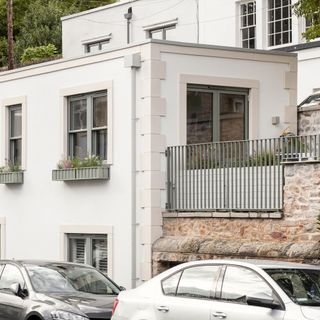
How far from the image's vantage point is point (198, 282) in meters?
12.8

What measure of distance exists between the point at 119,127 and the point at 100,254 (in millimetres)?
2720

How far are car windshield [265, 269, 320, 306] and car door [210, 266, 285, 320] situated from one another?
19 cm

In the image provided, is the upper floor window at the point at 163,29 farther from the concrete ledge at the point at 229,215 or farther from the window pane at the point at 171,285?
the window pane at the point at 171,285

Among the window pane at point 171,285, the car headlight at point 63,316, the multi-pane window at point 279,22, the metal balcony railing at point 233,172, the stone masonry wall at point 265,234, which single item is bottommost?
the car headlight at point 63,316

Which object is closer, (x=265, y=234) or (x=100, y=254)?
(x=265, y=234)

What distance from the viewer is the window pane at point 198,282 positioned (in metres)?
12.6

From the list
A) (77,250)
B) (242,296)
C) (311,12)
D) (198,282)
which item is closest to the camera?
(242,296)

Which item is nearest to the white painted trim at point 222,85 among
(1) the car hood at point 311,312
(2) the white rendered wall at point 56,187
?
(2) the white rendered wall at point 56,187

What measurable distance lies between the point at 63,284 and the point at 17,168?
8.75 metres

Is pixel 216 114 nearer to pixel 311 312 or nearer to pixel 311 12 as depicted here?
pixel 311 12

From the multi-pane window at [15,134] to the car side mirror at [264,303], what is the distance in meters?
13.7

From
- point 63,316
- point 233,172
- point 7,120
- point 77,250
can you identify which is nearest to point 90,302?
point 63,316

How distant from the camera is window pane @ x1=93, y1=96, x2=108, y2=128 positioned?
22062 millimetres

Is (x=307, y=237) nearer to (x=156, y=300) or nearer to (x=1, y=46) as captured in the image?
(x=156, y=300)
